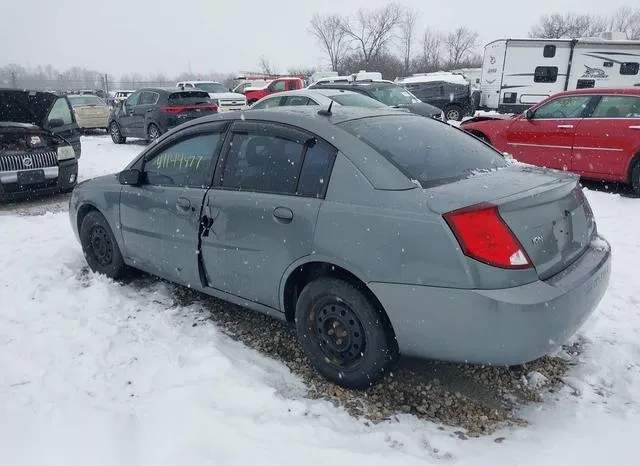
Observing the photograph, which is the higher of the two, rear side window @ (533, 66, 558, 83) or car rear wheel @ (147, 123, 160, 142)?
rear side window @ (533, 66, 558, 83)

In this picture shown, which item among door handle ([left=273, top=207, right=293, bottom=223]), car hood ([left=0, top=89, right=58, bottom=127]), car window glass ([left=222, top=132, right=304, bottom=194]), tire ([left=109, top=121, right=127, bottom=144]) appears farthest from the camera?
tire ([left=109, top=121, right=127, bottom=144])

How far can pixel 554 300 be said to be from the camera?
2.37 metres

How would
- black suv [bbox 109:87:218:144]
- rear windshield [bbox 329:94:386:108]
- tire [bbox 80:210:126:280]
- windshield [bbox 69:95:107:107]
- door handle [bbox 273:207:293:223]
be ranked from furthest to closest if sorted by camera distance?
windshield [bbox 69:95:107:107], black suv [bbox 109:87:218:144], rear windshield [bbox 329:94:386:108], tire [bbox 80:210:126:280], door handle [bbox 273:207:293:223]

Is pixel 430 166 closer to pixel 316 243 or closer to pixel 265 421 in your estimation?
pixel 316 243

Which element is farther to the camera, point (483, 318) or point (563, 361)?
point (563, 361)

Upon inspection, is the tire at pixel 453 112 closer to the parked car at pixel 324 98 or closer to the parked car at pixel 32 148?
the parked car at pixel 324 98

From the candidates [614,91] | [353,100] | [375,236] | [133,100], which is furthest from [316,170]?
[133,100]

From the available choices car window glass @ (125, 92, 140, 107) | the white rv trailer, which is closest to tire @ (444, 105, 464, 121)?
the white rv trailer

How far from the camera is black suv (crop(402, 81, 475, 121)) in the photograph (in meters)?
20.5

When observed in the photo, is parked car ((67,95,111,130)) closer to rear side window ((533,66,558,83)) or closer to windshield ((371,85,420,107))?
windshield ((371,85,420,107))

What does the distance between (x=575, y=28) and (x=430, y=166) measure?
7319 centimetres

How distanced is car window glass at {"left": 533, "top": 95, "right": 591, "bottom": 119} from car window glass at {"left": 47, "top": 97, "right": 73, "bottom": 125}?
26.7 ft

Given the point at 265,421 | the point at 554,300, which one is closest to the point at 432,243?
the point at 554,300

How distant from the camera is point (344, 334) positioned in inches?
111
